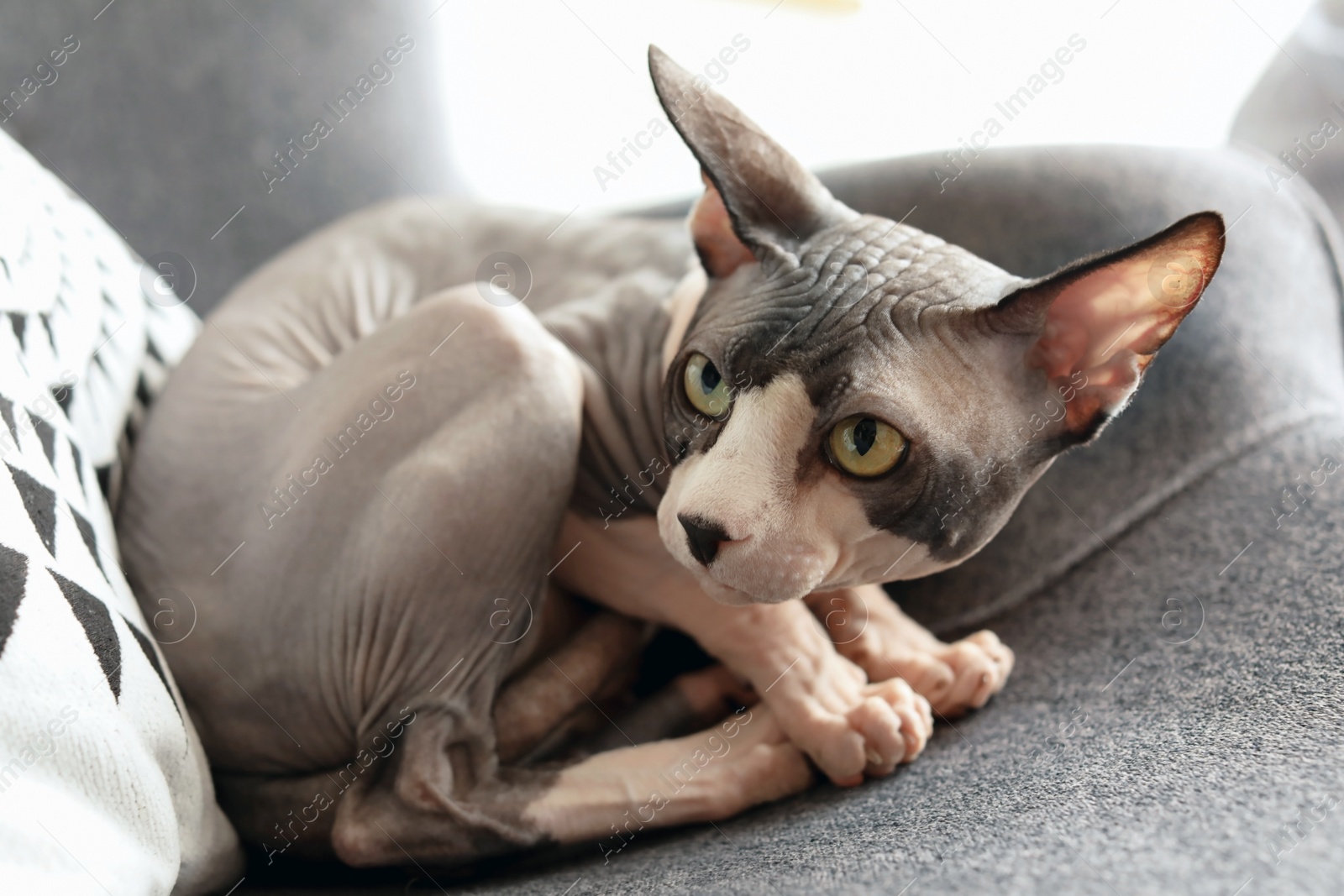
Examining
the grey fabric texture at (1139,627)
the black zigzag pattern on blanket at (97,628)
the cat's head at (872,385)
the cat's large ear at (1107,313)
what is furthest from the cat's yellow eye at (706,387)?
the black zigzag pattern on blanket at (97,628)

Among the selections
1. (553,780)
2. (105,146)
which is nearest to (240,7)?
(105,146)

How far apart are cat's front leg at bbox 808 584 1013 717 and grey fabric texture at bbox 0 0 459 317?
103 centimetres

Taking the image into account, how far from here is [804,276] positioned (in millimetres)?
790

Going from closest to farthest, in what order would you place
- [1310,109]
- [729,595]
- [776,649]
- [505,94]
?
1. [729,595]
2. [776,649]
3. [1310,109]
4. [505,94]

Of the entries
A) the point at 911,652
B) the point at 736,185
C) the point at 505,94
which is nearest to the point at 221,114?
the point at 505,94

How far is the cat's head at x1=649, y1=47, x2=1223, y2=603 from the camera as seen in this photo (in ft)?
2.35

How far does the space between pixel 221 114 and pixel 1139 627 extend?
4.72 feet

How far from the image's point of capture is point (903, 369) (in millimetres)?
726

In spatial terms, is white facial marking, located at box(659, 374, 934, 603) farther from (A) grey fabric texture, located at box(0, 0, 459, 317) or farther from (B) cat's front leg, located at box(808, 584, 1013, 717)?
(A) grey fabric texture, located at box(0, 0, 459, 317)

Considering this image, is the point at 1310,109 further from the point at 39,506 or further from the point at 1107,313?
the point at 39,506

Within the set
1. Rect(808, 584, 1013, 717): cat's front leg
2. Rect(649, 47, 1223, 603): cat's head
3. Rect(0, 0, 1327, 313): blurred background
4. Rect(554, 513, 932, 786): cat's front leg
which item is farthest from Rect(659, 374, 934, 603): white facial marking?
Rect(0, 0, 1327, 313): blurred background

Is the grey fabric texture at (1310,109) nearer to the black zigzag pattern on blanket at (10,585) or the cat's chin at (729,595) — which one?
the cat's chin at (729,595)

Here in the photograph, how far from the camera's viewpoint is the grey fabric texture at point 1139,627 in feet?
2.09

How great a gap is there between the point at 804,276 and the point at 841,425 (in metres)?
0.14
